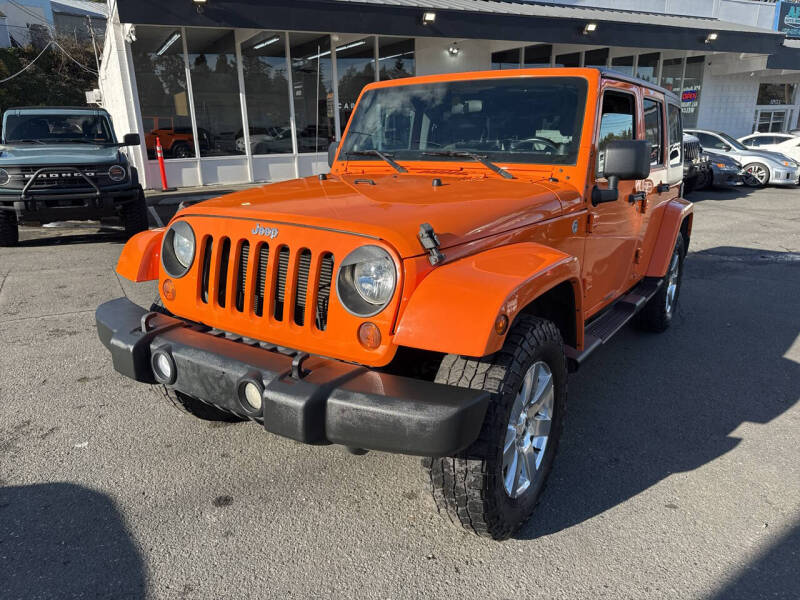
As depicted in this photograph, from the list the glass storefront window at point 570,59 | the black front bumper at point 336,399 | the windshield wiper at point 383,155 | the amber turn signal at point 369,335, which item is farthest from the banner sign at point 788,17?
the black front bumper at point 336,399

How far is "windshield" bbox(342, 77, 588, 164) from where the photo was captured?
3.23 meters

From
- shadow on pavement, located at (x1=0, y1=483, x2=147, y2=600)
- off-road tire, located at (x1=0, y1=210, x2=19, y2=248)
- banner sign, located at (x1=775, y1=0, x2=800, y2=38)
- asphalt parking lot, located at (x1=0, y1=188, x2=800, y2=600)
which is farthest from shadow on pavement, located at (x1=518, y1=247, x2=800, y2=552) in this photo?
banner sign, located at (x1=775, y1=0, x2=800, y2=38)

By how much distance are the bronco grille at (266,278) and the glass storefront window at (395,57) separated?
13601 mm

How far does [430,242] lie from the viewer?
7.17 feet

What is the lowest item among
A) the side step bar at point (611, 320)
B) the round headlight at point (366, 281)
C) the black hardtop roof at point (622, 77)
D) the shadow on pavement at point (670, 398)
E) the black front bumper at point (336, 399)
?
the shadow on pavement at point (670, 398)

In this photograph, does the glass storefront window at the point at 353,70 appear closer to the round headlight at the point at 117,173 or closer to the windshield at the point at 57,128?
the windshield at the point at 57,128

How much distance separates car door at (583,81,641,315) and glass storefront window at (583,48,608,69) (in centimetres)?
1638

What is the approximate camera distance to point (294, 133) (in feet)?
47.8

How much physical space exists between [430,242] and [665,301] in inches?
132

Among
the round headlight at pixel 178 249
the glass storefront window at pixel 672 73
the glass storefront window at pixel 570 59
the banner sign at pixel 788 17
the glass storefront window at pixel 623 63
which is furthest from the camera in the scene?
the banner sign at pixel 788 17

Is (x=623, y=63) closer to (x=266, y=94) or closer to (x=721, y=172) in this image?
(x=721, y=172)

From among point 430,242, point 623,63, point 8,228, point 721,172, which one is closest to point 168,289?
point 430,242

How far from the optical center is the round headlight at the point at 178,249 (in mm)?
2725

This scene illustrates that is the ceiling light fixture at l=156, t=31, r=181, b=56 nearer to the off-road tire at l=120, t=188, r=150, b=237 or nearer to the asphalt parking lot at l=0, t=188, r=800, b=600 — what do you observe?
the off-road tire at l=120, t=188, r=150, b=237
